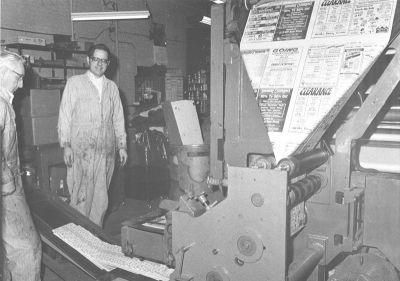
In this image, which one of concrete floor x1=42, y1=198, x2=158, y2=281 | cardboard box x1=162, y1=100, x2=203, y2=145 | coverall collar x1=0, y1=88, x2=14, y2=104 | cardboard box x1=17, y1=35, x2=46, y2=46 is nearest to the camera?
coverall collar x1=0, y1=88, x2=14, y2=104

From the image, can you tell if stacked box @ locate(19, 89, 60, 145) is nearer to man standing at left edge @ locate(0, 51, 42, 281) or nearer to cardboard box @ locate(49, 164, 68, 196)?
cardboard box @ locate(49, 164, 68, 196)

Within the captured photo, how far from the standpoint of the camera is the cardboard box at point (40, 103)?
Result: 4.62m

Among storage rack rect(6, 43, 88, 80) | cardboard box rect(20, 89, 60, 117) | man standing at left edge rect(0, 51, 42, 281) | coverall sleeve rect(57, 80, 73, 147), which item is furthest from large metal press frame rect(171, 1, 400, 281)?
storage rack rect(6, 43, 88, 80)

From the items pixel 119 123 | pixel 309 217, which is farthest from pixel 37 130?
pixel 309 217

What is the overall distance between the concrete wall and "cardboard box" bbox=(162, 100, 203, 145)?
221 cm

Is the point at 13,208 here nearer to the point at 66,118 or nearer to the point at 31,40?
the point at 66,118

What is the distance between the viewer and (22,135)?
15.3ft

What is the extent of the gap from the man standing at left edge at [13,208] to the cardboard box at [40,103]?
6.72ft

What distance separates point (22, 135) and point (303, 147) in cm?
371

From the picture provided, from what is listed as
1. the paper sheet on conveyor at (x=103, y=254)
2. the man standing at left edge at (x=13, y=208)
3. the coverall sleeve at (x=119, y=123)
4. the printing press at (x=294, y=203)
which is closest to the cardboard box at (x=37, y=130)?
the coverall sleeve at (x=119, y=123)

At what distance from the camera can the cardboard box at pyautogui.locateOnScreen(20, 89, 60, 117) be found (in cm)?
462

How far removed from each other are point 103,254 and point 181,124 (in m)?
2.64

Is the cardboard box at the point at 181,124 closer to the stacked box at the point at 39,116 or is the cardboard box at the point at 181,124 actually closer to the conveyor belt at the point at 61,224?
the stacked box at the point at 39,116

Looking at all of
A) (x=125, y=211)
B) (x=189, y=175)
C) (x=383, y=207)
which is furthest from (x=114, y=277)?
(x=125, y=211)
